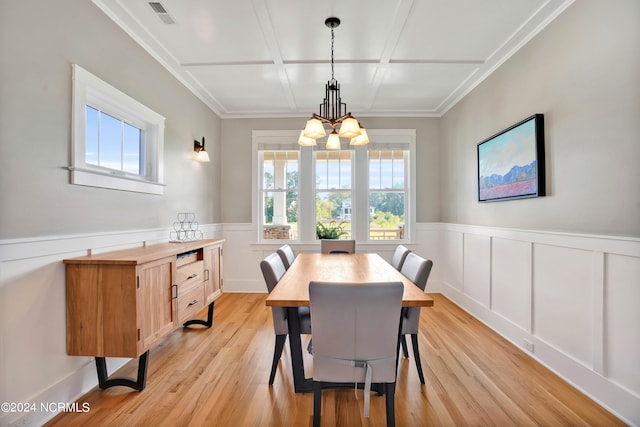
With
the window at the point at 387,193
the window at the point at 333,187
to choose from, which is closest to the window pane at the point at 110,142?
the window at the point at 333,187

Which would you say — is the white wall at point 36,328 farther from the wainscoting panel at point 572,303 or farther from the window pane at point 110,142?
the wainscoting panel at point 572,303

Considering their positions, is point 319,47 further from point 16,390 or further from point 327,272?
point 16,390

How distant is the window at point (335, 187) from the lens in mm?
4664

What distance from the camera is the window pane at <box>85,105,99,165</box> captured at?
7.09ft

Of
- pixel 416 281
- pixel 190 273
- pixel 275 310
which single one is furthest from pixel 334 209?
pixel 275 310

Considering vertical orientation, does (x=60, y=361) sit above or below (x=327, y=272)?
below

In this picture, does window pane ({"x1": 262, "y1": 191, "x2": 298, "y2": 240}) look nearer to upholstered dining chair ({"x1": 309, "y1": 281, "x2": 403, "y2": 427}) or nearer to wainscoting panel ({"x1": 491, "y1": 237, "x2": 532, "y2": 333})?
wainscoting panel ({"x1": 491, "y1": 237, "x2": 532, "y2": 333})

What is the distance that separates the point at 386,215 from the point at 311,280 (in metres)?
2.94

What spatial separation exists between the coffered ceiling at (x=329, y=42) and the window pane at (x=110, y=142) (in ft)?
2.51

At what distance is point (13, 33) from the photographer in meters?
1.61

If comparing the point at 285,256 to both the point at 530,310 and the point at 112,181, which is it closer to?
the point at 112,181

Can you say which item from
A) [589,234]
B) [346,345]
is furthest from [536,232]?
[346,345]

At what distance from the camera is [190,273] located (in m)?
2.62

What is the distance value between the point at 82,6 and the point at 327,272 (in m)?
2.49
